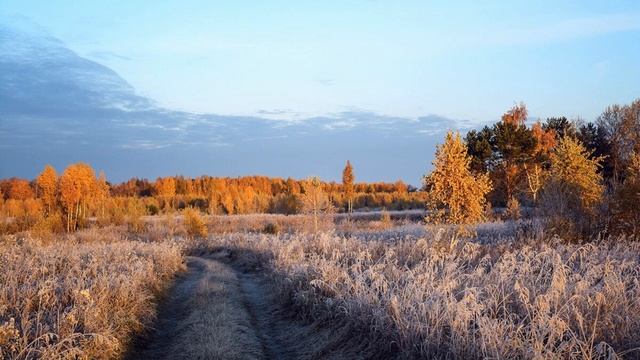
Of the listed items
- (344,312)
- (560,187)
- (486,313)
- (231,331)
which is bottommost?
(231,331)

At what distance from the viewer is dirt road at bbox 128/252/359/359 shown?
865 centimetres

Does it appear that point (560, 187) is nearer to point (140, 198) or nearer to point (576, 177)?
point (576, 177)

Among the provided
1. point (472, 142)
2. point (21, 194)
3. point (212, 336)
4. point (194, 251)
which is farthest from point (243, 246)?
point (21, 194)

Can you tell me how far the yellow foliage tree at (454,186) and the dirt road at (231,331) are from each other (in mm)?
5612

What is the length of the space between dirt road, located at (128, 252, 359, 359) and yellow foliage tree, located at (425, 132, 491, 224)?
18.4 ft

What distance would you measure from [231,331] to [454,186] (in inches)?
334

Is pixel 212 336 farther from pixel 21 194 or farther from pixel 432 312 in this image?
pixel 21 194

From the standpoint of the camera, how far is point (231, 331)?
9.83 metres

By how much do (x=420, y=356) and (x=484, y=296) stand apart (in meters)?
2.16

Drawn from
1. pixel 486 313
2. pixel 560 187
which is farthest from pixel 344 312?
pixel 560 187

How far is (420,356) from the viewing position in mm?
6500

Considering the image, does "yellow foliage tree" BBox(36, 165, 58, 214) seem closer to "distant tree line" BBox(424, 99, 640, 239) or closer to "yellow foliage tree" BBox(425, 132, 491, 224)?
A: "distant tree line" BBox(424, 99, 640, 239)

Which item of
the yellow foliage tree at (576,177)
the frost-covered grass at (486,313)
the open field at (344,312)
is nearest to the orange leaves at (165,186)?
the yellow foliage tree at (576,177)

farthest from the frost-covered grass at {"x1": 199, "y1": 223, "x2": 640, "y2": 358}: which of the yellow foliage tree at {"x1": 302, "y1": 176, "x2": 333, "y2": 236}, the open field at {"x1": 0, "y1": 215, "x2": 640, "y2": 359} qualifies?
the yellow foliage tree at {"x1": 302, "y1": 176, "x2": 333, "y2": 236}
